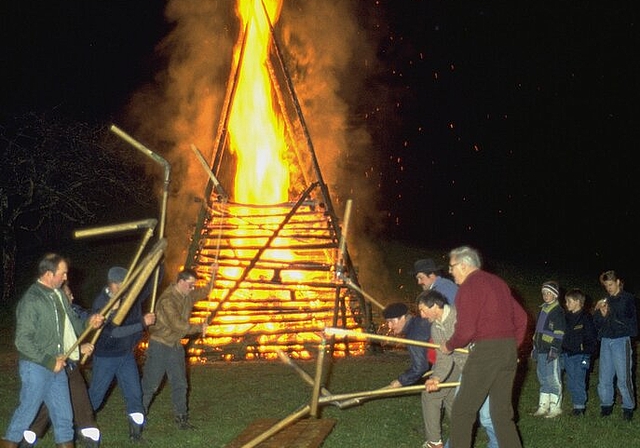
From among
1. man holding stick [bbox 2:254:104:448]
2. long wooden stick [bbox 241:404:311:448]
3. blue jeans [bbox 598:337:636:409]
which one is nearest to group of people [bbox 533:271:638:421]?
blue jeans [bbox 598:337:636:409]

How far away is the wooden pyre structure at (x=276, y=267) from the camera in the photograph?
1358 centimetres

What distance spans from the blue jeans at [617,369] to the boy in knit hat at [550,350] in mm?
519

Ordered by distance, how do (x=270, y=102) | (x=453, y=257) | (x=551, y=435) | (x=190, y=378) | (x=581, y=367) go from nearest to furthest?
(x=453, y=257), (x=551, y=435), (x=581, y=367), (x=190, y=378), (x=270, y=102)

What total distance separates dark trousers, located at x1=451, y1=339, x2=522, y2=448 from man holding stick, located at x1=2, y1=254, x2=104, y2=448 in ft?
10.3

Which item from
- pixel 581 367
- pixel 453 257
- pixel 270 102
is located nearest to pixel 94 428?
pixel 453 257

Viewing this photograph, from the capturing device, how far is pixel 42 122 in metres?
22.5

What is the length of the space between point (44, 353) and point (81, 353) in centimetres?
80

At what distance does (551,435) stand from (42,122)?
17.4 meters

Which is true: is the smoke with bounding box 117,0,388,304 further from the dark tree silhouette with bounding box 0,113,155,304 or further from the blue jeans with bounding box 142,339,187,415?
the blue jeans with bounding box 142,339,187,415

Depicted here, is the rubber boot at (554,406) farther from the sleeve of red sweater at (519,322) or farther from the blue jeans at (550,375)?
the sleeve of red sweater at (519,322)

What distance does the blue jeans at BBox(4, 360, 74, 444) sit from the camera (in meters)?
7.09

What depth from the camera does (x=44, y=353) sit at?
7102mm

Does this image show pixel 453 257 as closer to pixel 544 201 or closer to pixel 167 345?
pixel 167 345

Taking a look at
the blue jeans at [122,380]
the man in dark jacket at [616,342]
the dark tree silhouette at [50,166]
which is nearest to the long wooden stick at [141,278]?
the blue jeans at [122,380]
